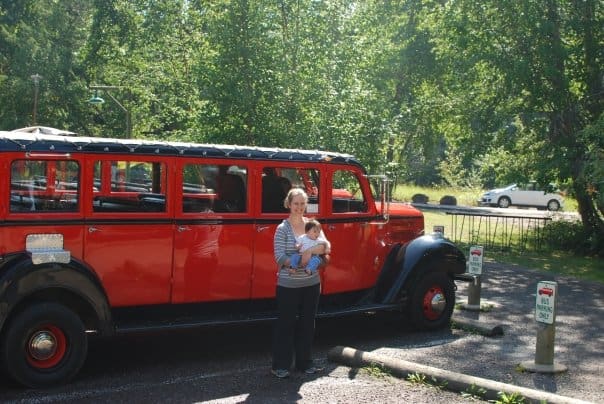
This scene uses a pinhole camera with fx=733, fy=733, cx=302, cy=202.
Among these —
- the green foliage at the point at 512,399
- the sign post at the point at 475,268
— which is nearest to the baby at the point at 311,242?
the green foliage at the point at 512,399

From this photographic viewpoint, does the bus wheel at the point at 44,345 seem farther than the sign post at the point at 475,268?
No

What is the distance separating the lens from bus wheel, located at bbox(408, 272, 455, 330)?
8.86 metres

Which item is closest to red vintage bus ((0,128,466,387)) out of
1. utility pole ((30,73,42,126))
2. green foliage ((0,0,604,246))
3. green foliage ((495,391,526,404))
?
green foliage ((495,391,526,404))

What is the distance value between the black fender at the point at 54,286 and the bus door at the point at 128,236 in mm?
200

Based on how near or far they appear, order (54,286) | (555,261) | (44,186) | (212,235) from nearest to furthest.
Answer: (54,286) < (44,186) < (212,235) < (555,261)

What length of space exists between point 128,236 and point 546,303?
13.7ft

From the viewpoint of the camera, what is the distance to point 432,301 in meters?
9.00

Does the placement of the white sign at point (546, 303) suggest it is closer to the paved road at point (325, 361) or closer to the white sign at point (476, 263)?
the paved road at point (325, 361)

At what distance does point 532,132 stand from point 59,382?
16233mm

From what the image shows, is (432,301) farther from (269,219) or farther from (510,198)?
(510,198)

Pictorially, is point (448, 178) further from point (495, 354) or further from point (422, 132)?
point (495, 354)

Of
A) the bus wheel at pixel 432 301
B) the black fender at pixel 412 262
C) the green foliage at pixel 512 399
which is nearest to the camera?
the green foliage at pixel 512 399

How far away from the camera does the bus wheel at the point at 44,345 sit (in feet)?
20.4

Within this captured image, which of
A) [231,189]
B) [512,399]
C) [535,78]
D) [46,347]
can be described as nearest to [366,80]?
[535,78]
